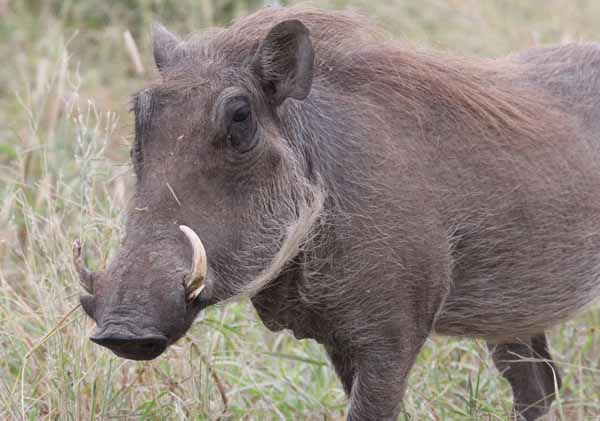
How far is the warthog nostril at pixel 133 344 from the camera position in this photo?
2203 millimetres

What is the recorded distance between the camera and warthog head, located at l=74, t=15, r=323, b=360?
2.29 metres

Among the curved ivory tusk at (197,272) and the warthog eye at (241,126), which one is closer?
the curved ivory tusk at (197,272)

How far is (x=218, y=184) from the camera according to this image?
2.50 meters

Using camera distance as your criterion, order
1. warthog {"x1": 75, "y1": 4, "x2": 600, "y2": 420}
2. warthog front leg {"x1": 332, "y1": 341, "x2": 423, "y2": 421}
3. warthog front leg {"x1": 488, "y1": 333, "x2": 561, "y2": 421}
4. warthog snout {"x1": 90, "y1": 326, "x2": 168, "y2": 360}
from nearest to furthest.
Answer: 1. warthog snout {"x1": 90, "y1": 326, "x2": 168, "y2": 360}
2. warthog {"x1": 75, "y1": 4, "x2": 600, "y2": 420}
3. warthog front leg {"x1": 332, "y1": 341, "x2": 423, "y2": 421}
4. warthog front leg {"x1": 488, "y1": 333, "x2": 561, "y2": 421}

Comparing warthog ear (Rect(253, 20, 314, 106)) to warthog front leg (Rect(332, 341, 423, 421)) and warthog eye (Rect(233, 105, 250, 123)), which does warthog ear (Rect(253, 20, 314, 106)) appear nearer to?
warthog eye (Rect(233, 105, 250, 123))

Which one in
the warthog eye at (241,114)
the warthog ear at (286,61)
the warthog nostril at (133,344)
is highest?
the warthog ear at (286,61)

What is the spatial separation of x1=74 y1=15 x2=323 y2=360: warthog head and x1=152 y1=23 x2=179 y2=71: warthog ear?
0.01 metres

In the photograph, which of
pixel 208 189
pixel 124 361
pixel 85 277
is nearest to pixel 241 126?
pixel 208 189

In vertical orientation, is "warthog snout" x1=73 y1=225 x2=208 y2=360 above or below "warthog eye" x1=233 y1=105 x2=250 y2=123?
below

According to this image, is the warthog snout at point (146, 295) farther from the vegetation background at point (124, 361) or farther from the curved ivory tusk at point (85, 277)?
the vegetation background at point (124, 361)

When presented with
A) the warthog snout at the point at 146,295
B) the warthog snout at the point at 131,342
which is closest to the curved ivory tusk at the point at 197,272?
the warthog snout at the point at 146,295

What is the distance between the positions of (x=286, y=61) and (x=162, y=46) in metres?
0.41

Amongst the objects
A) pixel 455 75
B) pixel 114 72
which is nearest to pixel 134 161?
pixel 455 75

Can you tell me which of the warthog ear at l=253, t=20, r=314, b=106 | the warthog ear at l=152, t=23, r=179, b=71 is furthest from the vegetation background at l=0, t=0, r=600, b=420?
the warthog ear at l=253, t=20, r=314, b=106
